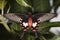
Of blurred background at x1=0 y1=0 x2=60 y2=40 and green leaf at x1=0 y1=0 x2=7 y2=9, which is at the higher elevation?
green leaf at x1=0 y1=0 x2=7 y2=9

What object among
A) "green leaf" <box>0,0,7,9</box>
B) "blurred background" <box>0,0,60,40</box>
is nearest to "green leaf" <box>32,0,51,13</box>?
"blurred background" <box>0,0,60,40</box>

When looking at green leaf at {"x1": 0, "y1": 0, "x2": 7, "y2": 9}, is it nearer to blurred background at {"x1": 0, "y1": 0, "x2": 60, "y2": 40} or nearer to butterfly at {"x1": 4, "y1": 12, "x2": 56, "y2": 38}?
blurred background at {"x1": 0, "y1": 0, "x2": 60, "y2": 40}

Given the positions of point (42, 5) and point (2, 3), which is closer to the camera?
point (2, 3)

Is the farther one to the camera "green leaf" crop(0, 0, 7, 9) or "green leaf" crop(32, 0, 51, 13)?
"green leaf" crop(32, 0, 51, 13)

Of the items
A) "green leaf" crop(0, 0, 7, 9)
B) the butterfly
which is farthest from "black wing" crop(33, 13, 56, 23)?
"green leaf" crop(0, 0, 7, 9)

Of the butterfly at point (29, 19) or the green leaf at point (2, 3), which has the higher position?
the green leaf at point (2, 3)

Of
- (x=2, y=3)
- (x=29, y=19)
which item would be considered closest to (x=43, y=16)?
(x=29, y=19)

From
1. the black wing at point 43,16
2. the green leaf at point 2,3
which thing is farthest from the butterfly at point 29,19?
the green leaf at point 2,3

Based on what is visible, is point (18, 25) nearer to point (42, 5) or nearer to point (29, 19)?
point (29, 19)

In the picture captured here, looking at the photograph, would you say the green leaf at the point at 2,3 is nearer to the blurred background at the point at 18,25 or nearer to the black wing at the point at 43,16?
the blurred background at the point at 18,25

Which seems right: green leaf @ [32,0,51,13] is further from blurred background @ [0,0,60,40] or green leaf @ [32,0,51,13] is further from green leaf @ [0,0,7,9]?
green leaf @ [0,0,7,9]

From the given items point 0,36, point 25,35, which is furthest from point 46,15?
point 0,36

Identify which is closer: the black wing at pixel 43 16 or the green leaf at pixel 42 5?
the black wing at pixel 43 16

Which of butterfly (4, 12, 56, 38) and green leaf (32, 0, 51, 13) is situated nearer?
butterfly (4, 12, 56, 38)
